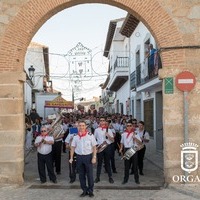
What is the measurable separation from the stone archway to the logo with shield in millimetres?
122

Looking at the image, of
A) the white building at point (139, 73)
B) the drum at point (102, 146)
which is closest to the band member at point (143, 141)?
the drum at point (102, 146)

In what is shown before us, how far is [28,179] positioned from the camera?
33.4ft

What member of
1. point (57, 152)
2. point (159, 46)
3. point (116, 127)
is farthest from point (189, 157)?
point (116, 127)

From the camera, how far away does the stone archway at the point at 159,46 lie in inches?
360

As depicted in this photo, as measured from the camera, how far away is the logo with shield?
9039 millimetres

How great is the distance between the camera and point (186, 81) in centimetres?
905

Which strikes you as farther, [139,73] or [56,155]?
[139,73]

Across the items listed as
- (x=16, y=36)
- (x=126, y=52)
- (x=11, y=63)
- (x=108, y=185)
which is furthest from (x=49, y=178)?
(x=126, y=52)

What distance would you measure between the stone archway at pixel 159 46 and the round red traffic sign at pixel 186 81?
0.56ft

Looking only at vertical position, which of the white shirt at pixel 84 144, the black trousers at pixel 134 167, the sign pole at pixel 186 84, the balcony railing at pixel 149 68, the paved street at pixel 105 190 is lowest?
the paved street at pixel 105 190

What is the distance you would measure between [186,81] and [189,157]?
6.02 ft

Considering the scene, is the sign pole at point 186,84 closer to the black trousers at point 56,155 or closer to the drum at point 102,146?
the drum at point 102,146

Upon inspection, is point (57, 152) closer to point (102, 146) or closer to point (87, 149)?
point (102, 146)

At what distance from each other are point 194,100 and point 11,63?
15.2 ft
